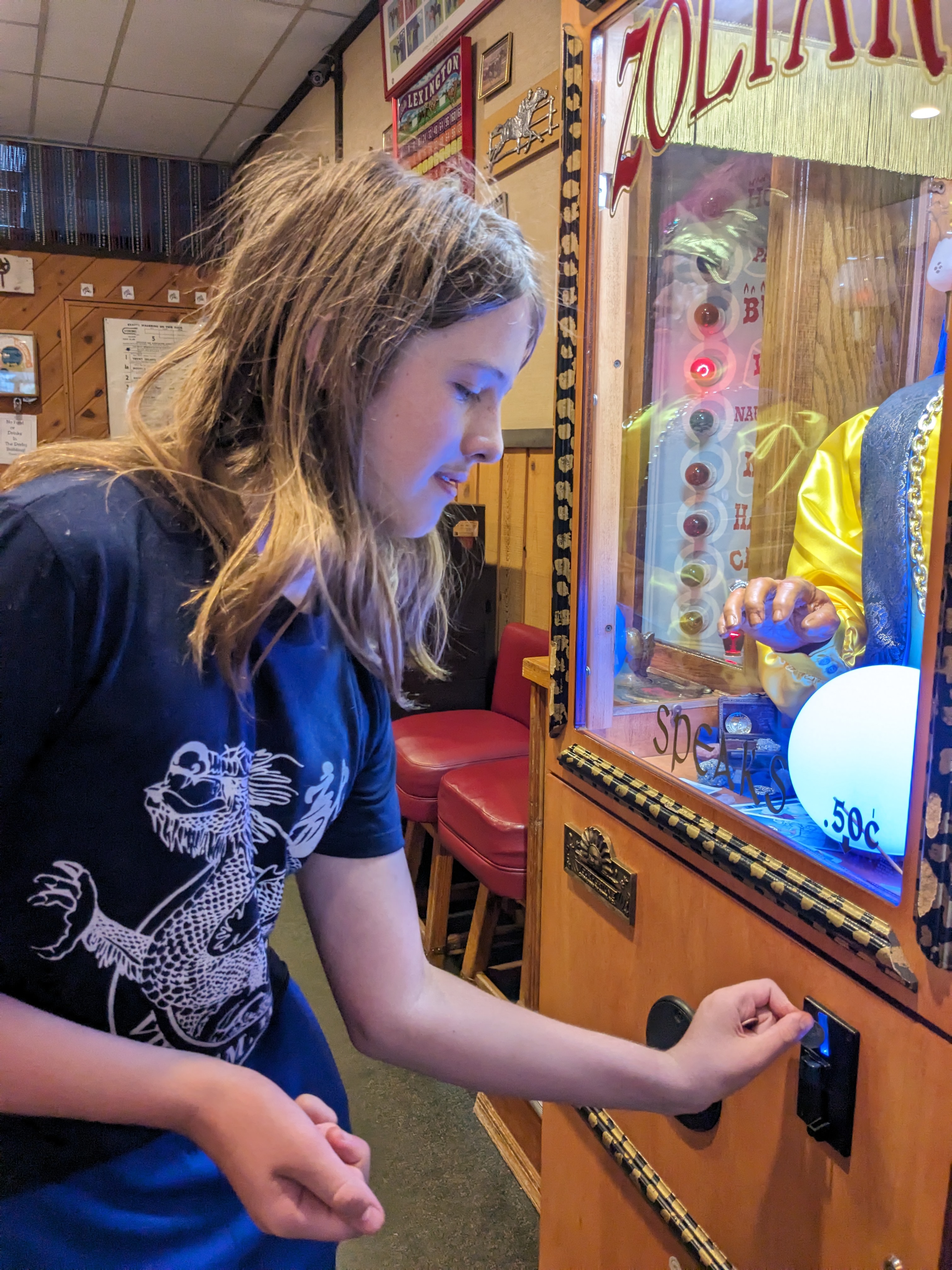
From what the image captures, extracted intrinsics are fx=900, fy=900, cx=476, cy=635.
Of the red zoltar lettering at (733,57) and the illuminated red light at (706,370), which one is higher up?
the red zoltar lettering at (733,57)

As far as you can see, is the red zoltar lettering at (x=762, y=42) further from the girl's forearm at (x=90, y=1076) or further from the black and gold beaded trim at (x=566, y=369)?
the girl's forearm at (x=90, y=1076)

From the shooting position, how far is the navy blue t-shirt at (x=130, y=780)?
0.60 metres

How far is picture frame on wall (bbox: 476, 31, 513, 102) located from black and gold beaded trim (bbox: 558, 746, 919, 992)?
218 centimetres

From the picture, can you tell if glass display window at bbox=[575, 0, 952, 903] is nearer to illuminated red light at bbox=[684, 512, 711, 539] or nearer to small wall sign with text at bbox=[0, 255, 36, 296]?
illuminated red light at bbox=[684, 512, 711, 539]

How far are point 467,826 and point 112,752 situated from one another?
1518 millimetres

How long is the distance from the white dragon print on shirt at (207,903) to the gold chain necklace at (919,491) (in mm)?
548

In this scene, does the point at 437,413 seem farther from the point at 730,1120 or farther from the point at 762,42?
the point at 730,1120

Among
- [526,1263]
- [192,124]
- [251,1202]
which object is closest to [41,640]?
[251,1202]

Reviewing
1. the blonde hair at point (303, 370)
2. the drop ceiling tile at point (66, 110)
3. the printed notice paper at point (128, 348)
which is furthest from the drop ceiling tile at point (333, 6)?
the blonde hair at point (303, 370)

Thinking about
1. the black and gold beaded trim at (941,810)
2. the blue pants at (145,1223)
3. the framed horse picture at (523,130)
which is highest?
the framed horse picture at (523,130)

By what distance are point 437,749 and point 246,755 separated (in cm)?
173

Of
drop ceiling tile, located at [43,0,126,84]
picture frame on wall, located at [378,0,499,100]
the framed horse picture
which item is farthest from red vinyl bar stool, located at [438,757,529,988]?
drop ceiling tile, located at [43,0,126,84]

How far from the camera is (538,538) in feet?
8.84

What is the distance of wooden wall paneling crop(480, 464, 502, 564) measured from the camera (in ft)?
9.62
